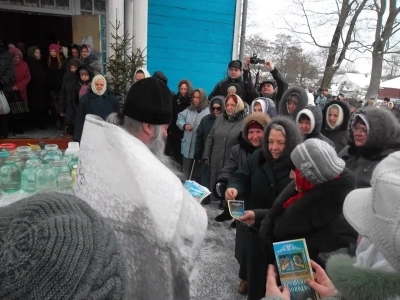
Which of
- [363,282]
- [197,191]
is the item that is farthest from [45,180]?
[363,282]

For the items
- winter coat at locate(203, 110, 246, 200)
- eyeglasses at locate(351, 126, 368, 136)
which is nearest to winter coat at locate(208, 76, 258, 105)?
winter coat at locate(203, 110, 246, 200)

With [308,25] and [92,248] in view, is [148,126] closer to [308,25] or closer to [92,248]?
[92,248]

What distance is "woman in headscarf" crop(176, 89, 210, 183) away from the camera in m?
5.15

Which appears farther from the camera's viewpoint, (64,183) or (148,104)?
(64,183)

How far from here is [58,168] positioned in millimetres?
2590

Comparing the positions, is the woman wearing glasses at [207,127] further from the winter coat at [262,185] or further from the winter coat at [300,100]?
the winter coat at [262,185]

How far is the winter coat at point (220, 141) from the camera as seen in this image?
423cm

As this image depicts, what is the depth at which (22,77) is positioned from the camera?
A: 5.80 meters

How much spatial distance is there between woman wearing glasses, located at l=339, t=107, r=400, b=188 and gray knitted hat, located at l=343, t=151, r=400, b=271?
72.3 inches

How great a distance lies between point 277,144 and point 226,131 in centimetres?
176

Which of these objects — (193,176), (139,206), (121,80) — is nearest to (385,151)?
(139,206)

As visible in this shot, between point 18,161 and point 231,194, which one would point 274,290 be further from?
point 18,161

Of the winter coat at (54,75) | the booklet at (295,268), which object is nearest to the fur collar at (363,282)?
the booklet at (295,268)

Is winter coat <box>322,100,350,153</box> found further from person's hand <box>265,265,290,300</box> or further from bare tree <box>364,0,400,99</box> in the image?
bare tree <box>364,0,400,99</box>
